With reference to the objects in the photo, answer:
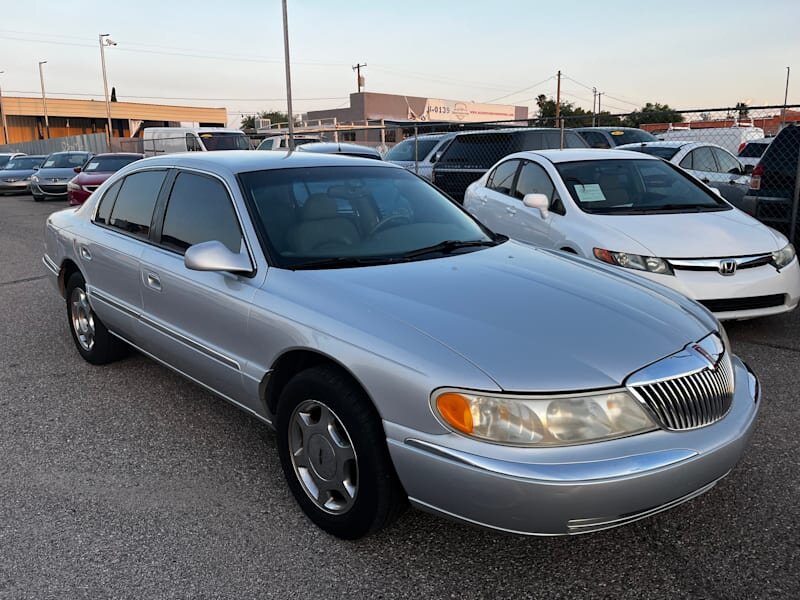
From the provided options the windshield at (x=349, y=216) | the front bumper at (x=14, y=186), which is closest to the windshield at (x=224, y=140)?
the front bumper at (x=14, y=186)

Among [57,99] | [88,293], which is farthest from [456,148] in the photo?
[57,99]

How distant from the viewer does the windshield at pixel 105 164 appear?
16.9 metres

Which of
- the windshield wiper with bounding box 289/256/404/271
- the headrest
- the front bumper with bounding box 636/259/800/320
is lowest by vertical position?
the front bumper with bounding box 636/259/800/320

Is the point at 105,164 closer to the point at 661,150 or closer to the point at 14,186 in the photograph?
the point at 14,186

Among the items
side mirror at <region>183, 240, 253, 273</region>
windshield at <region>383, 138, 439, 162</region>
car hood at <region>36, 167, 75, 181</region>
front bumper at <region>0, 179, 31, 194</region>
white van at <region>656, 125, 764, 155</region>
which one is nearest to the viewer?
side mirror at <region>183, 240, 253, 273</region>

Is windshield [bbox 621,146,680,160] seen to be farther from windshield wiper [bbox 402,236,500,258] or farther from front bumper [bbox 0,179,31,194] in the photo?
front bumper [bbox 0,179,31,194]

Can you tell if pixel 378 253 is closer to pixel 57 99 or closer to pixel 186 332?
pixel 186 332

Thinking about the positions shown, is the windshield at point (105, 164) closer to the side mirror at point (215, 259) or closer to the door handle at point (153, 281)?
the door handle at point (153, 281)

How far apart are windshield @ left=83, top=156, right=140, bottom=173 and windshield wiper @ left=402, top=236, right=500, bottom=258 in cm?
1489

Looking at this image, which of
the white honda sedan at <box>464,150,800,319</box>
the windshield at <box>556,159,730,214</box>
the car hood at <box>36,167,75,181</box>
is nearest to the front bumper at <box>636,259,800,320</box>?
the white honda sedan at <box>464,150,800,319</box>

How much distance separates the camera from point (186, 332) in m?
3.75

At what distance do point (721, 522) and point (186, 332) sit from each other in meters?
2.73

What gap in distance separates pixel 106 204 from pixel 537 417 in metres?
3.67

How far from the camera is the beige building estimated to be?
61312 mm
